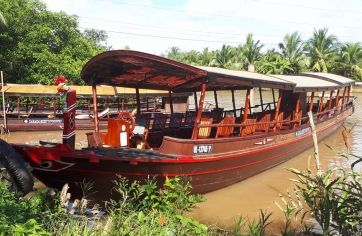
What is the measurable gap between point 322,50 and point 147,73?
107ft

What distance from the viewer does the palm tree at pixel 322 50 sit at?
34219 millimetres

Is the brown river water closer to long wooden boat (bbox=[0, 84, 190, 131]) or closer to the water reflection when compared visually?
the water reflection

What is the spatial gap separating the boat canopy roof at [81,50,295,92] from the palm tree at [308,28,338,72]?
95.2ft

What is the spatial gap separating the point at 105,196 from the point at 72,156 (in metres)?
0.96

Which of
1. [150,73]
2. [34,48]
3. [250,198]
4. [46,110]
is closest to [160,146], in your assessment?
[150,73]

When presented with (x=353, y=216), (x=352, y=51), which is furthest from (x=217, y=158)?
Answer: (x=352, y=51)

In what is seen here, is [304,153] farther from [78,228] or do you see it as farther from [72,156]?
[78,228]

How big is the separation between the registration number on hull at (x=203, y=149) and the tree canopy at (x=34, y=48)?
52.1ft

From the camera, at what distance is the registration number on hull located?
20.6 feet

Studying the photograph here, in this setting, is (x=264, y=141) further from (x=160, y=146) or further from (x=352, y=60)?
(x=352, y=60)

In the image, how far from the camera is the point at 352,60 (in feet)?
113

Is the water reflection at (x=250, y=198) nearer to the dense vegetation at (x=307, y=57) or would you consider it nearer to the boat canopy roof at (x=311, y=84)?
the boat canopy roof at (x=311, y=84)

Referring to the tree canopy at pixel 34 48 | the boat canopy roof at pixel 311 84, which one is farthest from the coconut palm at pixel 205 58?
the boat canopy roof at pixel 311 84

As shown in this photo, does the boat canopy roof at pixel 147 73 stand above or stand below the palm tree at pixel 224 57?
below
